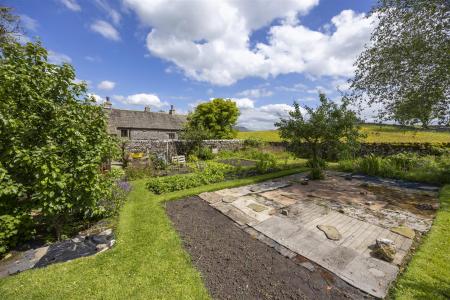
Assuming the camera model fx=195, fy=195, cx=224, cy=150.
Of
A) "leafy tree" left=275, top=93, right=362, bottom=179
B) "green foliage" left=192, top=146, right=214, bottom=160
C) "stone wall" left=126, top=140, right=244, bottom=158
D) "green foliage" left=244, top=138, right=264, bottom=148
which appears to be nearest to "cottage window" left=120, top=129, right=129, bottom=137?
"stone wall" left=126, top=140, right=244, bottom=158

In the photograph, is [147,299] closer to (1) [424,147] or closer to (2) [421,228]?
(2) [421,228]

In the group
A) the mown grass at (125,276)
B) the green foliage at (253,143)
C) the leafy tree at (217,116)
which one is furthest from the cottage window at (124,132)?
the mown grass at (125,276)

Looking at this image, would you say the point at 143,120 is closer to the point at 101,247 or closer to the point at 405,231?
the point at 101,247

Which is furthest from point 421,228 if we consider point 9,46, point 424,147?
point 424,147

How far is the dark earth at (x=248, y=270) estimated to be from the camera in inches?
118

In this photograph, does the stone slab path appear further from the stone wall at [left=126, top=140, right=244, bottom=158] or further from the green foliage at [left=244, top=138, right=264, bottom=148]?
the green foliage at [left=244, top=138, right=264, bottom=148]

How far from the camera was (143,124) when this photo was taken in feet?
96.8

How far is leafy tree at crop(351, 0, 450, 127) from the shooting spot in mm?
8281

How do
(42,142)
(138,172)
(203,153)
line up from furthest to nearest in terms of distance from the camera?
(203,153) < (138,172) < (42,142)

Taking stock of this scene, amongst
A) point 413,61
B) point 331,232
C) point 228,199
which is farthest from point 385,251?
point 413,61

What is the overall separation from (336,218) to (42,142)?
7315mm

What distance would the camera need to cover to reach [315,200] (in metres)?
6.85

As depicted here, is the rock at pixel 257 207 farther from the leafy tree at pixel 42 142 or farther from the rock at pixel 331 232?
the leafy tree at pixel 42 142

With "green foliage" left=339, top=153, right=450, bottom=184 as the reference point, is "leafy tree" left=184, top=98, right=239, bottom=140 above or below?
above
